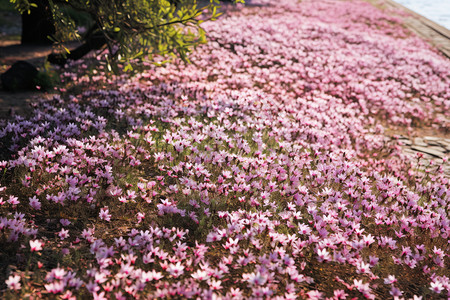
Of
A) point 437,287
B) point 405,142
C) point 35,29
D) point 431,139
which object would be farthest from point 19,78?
point 431,139

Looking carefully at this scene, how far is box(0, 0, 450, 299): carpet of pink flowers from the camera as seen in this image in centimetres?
322

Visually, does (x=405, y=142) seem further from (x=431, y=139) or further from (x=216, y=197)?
(x=216, y=197)

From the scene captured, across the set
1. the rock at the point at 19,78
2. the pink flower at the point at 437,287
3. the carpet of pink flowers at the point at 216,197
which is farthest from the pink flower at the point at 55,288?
the rock at the point at 19,78

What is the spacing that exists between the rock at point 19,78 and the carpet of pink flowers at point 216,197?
90 cm

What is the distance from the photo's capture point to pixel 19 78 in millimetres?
7625

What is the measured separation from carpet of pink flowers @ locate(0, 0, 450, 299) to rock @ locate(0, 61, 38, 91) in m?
0.90

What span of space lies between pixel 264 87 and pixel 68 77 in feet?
16.6

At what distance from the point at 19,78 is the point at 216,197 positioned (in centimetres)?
578

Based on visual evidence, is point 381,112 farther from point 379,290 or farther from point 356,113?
point 379,290

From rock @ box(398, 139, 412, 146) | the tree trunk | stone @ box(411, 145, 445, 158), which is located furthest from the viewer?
the tree trunk

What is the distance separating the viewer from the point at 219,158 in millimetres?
4953

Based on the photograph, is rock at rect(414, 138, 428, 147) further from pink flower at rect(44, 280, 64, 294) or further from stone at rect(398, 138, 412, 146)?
pink flower at rect(44, 280, 64, 294)

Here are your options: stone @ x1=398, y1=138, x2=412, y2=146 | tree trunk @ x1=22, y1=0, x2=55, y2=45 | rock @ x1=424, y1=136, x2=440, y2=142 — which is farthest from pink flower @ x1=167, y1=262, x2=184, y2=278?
tree trunk @ x1=22, y1=0, x2=55, y2=45

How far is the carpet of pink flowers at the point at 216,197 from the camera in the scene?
3.22m
